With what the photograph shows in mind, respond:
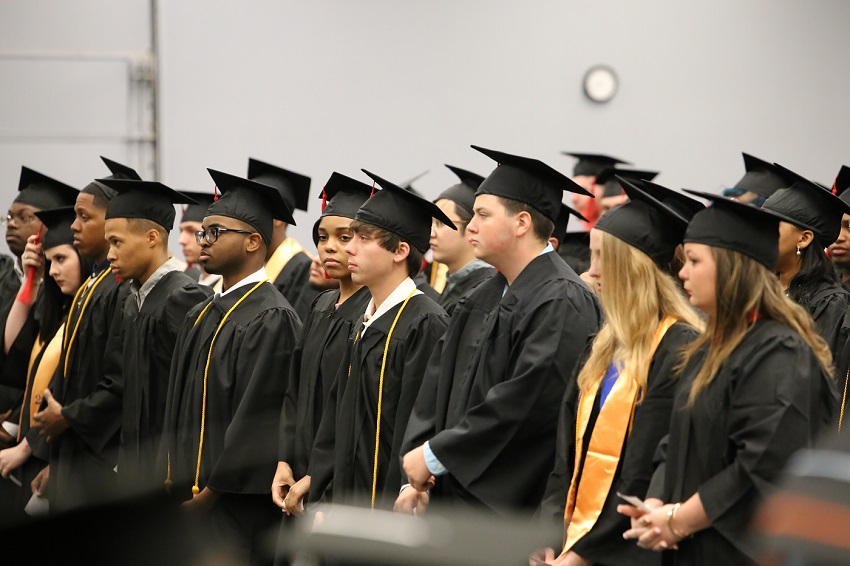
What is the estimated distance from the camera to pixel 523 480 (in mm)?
3773

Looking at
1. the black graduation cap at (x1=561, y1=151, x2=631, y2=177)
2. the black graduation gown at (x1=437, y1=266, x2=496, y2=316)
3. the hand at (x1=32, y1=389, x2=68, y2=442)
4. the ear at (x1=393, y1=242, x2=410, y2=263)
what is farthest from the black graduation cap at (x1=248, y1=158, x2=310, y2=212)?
the black graduation cap at (x1=561, y1=151, x2=631, y2=177)

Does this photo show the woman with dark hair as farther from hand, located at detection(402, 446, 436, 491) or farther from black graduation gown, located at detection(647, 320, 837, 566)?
black graduation gown, located at detection(647, 320, 837, 566)

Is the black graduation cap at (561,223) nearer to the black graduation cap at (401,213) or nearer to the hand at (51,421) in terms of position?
the black graduation cap at (401,213)

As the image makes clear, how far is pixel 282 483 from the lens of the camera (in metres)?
4.56

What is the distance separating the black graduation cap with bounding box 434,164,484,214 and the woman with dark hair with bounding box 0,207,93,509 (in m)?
2.03

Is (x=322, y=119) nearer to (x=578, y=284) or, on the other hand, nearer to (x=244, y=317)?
(x=244, y=317)

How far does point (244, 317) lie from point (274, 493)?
79 centimetres

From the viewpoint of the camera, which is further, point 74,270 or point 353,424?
point 74,270

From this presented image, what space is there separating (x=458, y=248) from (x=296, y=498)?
1.88 m

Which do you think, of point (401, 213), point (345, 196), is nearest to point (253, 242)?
point (345, 196)

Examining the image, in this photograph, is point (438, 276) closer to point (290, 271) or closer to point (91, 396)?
point (290, 271)

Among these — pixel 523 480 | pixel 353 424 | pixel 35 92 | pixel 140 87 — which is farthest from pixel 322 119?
pixel 523 480

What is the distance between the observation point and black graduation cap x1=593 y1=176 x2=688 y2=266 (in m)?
3.54

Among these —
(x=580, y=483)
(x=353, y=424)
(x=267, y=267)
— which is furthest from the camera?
(x=267, y=267)
